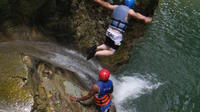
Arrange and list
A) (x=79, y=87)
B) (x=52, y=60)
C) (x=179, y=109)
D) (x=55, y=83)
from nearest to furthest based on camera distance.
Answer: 1. (x=55, y=83)
2. (x=79, y=87)
3. (x=52, y=60)
4. (x=179, y=109)

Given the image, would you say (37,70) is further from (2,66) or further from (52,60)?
(52,60)

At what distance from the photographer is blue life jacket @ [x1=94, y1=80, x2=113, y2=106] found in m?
6.84

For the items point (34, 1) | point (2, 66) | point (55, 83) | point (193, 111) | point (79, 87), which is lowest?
point (193, 111)

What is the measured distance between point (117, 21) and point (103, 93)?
2.36m

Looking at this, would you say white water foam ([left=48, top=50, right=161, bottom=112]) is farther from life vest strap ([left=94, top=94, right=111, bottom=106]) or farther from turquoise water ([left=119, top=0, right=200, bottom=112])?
life vest strap ([left=94, top=94, right=111, bottom=106])

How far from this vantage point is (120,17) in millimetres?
7074

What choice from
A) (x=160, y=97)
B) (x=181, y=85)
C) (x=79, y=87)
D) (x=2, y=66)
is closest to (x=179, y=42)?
(x=181, y=85)

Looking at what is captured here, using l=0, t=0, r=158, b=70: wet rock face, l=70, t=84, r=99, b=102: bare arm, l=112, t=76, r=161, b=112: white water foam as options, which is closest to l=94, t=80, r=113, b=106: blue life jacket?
l=70, t=84, r=99, b=102: bare arm

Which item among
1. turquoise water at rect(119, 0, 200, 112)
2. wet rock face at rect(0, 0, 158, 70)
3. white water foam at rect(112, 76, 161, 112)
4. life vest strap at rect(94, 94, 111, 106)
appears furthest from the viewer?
turquoise water at rect(119, 0, 200, 112)

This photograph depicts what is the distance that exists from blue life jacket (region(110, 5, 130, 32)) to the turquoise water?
3709 mm

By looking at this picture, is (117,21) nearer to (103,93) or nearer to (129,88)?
(103,93)

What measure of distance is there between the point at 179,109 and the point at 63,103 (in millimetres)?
6081

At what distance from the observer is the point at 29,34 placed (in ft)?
29.6

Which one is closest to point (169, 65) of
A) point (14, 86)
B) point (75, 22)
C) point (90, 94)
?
point (75, 22)
